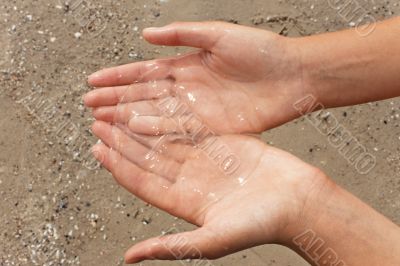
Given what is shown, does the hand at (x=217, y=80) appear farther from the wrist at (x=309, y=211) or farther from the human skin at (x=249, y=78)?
the wrist at (x=309, y=211)

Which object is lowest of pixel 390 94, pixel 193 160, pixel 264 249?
pixel 264 249

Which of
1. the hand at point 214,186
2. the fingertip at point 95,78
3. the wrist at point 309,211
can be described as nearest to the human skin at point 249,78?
the fingertip at point 95,78

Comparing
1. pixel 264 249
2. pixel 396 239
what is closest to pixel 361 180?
pixel 264 249

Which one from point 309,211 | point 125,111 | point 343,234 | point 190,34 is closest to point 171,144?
point 125,111

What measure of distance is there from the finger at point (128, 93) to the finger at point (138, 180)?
25cm

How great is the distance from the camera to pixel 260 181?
87.7 inches

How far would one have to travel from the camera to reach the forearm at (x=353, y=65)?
2.44 m

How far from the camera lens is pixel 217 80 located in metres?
2.50

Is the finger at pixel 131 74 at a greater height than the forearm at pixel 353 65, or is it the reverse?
the forearm at pixel 353 65

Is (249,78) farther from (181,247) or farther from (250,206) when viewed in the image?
(181,247)

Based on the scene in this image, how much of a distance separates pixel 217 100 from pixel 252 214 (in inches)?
26.0

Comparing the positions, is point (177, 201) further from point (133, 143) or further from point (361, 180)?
point (361, 180)

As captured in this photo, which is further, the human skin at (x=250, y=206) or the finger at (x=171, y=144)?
the finger at (x=171, y=144)

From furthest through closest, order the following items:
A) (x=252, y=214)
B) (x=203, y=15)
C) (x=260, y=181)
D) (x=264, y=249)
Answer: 1. (x=203, y=15)
2. (x=264, y=249)
3. (x=260, y=181)
4. (x=252, y=214)
